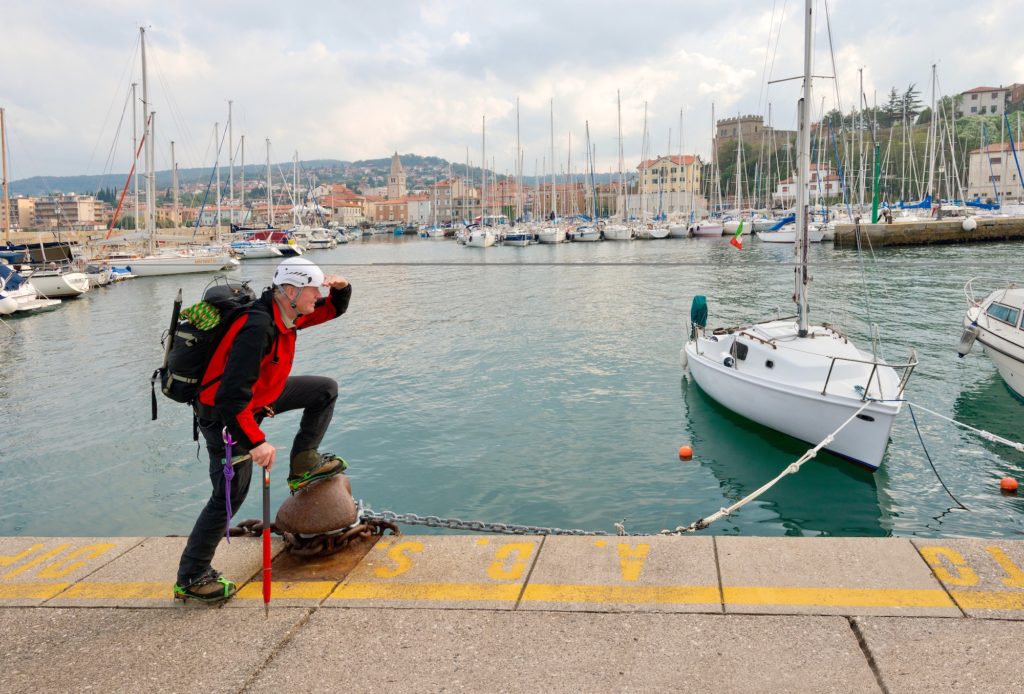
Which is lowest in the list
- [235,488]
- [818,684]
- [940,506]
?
[940,506]

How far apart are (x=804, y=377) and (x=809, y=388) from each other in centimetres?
33

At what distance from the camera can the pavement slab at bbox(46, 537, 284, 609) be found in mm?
4715

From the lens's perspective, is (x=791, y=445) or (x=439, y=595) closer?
(x=439, y=595)

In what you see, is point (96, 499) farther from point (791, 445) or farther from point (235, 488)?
→ point (791, 445)

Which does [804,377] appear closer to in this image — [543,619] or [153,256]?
[543,619]

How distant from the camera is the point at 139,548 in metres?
5.54

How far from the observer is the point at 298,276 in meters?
4.61

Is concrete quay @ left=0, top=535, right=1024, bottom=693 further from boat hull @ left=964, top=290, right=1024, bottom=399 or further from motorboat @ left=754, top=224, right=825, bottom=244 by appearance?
motorboat @ left=754, top=224, right=825, bottom=244

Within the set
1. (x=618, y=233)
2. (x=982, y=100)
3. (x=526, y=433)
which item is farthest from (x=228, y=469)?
(x=982, y=100)

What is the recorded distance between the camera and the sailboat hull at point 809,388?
1120cm

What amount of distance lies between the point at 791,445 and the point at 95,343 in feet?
79.0

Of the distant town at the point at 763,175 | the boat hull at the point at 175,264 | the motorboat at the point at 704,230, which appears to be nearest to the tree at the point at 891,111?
the distant town at the point at 763,175

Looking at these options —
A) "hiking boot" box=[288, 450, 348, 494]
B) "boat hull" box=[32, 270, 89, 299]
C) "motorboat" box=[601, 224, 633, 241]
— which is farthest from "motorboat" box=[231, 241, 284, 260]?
"hiking boot" box=[288, 450, 348, 494]

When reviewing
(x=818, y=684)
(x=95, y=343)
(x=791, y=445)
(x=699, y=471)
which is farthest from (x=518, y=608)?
(x=95, y=343)
